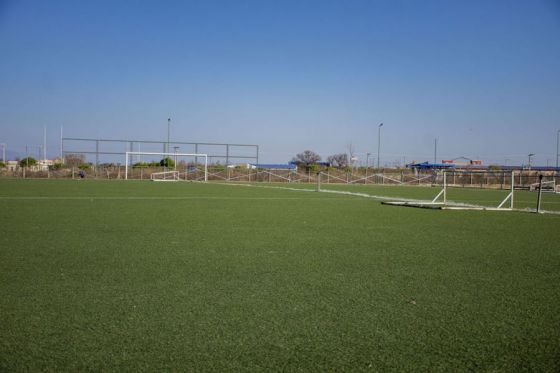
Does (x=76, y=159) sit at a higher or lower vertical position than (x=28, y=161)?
higher

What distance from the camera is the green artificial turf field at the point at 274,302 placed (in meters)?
2.86

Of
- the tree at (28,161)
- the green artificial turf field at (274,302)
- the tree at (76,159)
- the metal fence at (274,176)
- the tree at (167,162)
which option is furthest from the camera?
the tree at (28,161)

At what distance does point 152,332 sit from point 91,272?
200 centimetres

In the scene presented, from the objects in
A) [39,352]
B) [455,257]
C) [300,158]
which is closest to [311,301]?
[39,352]

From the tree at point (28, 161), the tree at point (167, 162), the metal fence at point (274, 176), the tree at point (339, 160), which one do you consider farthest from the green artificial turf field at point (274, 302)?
the tree at point (339, 160)

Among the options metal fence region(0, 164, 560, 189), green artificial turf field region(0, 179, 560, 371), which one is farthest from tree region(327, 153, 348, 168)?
green artificial turf field region(0, 179, 560, 371)

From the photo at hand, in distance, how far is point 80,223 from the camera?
29.6ft

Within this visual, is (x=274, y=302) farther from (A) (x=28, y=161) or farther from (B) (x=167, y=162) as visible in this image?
(A) (x=28, y=161)

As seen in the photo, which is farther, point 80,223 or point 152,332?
point 80,223

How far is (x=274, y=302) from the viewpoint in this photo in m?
3.91

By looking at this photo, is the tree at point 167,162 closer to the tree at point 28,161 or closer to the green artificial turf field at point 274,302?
the tree at point 28,161

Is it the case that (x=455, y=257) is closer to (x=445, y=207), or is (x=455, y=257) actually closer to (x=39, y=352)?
(x=39, y=352)

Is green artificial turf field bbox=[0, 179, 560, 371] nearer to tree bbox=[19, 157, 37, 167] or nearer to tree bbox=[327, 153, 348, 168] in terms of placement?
tree bbox=[19, 157, 37, 167]

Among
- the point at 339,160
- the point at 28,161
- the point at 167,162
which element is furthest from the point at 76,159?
the point at 339,160
